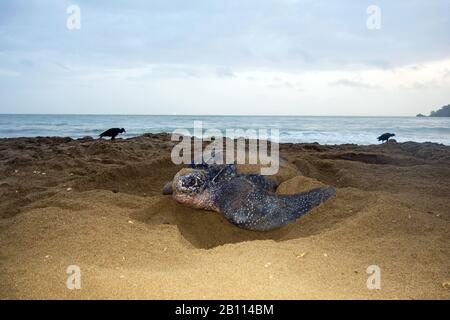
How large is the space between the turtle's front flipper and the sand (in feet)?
0.29

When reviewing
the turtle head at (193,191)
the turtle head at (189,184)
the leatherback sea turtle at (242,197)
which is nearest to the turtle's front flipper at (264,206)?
the leatherback sea turtle at (242,197)

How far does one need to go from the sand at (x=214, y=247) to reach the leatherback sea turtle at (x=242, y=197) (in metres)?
0.11

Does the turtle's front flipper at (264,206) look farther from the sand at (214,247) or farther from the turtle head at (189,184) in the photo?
the turtle head at (189,184)

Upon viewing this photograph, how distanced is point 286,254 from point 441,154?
5.63m

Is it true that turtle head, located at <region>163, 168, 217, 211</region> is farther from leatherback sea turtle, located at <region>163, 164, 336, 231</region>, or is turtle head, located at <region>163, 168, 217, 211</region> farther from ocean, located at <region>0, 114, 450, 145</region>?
ocean, located at <region>0, 114, 450, 145</region>

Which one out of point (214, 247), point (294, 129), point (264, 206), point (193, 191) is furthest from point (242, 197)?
point (294, 129)

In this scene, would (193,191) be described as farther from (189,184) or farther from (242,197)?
(242,197)

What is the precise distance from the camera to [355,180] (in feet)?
14.0

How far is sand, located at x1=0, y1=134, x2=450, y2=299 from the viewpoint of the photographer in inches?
66.2

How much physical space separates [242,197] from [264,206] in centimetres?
28

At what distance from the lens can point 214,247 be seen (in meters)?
2.68

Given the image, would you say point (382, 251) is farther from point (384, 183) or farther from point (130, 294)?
point (384, 183)

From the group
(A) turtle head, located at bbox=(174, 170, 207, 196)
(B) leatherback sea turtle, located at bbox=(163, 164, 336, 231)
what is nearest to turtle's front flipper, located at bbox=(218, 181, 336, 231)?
(B) leatherback sea turtle, located at bbox=(163, 164, 336, 231)
